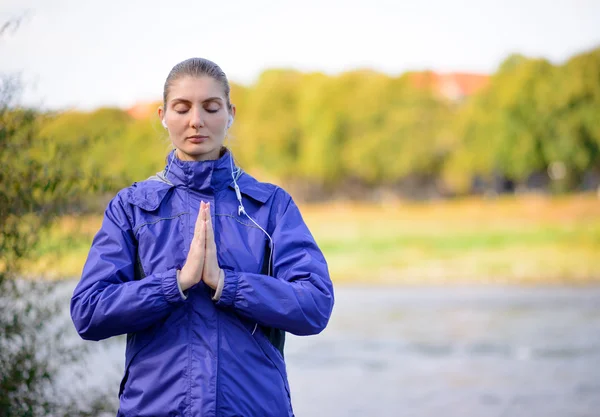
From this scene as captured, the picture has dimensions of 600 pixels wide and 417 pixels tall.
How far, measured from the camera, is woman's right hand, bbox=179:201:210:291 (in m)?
2.41

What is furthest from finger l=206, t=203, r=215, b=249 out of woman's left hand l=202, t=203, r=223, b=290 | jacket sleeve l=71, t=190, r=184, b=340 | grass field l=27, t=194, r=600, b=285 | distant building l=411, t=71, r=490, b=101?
distant building l=411, t=71, r=490, b=101

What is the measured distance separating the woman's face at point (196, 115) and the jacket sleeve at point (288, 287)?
0.94 ft

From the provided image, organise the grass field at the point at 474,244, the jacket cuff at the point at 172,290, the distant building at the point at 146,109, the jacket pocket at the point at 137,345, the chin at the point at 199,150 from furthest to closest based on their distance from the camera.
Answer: the grass field at the point at 474,244, the distant building at the point at 146,109, the chin at the point at 199,150, the jacket pocket at the point at 137,345, the jacket cuff at the point at 172,290

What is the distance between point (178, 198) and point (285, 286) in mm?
407

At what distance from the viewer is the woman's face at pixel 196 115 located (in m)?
2.61

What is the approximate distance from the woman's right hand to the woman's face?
0.29 meters

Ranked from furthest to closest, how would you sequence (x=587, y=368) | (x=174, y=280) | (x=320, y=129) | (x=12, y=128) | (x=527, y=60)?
1. (x=320, y=129)
2. (x=527, y=60)
3. (x=587, y=368)
4. (x=12, y=128)
5. (x=174, y=280)

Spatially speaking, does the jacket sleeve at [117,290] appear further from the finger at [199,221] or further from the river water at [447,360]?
the river water at [447,360]

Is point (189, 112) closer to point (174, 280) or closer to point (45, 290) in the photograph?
point (174, 280)

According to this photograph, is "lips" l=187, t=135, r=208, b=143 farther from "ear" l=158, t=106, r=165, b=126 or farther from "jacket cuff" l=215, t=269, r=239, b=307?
"jacket cuff" l=215, t=269, r=239, b=307

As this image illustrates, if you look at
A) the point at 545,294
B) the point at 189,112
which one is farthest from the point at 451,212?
the point at 189,112

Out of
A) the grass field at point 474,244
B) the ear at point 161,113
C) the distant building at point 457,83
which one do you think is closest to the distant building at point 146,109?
the ear at point 161,113

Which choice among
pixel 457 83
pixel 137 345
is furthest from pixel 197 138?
pixel 457 83

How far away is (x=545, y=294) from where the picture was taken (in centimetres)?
2762
